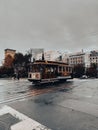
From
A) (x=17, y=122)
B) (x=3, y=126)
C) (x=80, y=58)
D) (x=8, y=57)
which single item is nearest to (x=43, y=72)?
(x=17, y=122)

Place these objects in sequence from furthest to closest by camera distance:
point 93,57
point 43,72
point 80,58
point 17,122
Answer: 1. point 80,58
2. point 93,57
3. point 43,72
4. point 17,122

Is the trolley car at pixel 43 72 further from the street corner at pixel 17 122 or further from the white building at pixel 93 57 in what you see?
the white building at pixel 93 57

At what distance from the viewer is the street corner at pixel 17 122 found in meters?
5.43

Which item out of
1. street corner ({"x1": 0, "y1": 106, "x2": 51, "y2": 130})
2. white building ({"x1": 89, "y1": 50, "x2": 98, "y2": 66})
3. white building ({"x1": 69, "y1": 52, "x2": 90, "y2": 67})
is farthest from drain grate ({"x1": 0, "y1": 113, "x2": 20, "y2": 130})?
white building ({"x1": 89, "y1": 50, "x2": 98, "y2": 66})

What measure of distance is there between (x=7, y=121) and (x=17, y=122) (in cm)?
44

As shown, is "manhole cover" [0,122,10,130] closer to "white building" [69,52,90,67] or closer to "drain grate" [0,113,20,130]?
"drain grate" [0,113,20,130]

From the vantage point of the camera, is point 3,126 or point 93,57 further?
point 93,57

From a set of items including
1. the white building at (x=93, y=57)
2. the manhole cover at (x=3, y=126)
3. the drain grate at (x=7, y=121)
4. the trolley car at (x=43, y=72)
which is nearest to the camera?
the manhole cover at (x=3, y=126)

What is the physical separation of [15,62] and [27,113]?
5398cm

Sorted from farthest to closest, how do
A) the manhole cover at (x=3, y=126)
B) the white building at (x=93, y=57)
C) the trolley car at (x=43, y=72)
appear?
the white building at (x=93, y=57)
the trolley car at (x=43, y=72)
the manhole cover at (x=3, y=126)

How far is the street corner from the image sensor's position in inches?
214

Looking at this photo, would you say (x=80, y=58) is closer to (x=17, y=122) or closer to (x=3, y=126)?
(x=17, y=122)

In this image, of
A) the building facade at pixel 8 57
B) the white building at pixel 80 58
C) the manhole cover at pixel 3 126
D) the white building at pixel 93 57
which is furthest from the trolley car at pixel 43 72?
the white building at pixel 93 57

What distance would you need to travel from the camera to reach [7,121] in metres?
6.07
